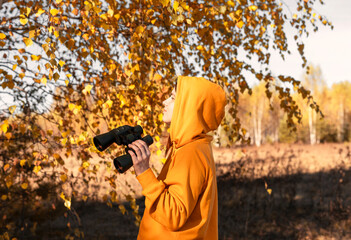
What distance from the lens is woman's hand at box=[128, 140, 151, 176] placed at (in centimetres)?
160

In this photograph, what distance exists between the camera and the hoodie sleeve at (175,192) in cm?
154

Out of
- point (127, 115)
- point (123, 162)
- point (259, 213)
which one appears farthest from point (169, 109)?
point (259, 213)

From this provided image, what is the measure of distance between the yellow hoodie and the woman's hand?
0.03 m

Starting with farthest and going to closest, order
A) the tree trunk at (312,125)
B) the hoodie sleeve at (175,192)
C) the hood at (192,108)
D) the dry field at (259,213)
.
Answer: the tree trunk at (312,125) → the dry field at (259,213) → the hood at (192,108) → the hoodie sleeve at (175,192)

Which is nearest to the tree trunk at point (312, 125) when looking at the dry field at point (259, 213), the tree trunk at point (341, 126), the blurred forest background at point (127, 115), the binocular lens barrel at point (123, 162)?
the tree trunk at point (341, 126)

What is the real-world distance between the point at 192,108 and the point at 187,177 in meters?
0.37

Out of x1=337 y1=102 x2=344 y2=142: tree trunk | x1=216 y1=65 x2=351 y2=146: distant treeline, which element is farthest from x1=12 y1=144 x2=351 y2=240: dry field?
x1=337 y1=102 x2=344 y2=142: tree trunk

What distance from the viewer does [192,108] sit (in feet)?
5.73

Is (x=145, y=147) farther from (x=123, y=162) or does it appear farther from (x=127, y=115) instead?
(x=127, y=115)

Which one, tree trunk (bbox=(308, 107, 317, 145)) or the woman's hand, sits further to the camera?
tree trunk (bbox=(308, 107, 317, 145))

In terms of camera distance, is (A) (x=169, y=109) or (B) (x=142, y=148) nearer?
(B) (x=142, y=148)

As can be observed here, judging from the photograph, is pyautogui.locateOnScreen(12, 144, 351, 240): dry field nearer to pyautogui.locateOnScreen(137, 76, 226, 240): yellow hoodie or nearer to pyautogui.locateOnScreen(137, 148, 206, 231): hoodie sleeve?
pyautogui.locateOnScreen(137, 76, 226, 240): yellow hoodie

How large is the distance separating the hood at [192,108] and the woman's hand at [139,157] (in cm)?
21

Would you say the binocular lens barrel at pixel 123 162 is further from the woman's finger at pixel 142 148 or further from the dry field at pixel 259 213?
the dry field at pixel 259 213
